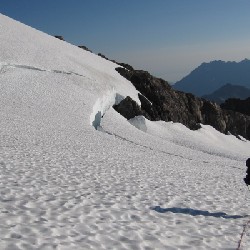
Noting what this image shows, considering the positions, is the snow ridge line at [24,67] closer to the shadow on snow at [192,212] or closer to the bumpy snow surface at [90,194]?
the bumpy snow surface at [90,194]

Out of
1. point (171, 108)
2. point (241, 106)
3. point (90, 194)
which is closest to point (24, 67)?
point (171, 108)

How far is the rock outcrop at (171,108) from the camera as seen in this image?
224 feet

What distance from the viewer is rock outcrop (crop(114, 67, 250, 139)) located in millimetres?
68250

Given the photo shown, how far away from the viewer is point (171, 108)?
7538 centimetres

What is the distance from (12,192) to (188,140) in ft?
165

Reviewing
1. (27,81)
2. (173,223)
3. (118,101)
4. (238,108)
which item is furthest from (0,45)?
(238,108)

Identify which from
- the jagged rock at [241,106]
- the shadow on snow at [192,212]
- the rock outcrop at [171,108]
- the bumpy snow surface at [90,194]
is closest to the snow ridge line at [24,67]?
the rock outcrop at [171,108]

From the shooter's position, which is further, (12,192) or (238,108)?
(238,108)

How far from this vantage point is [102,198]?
43.7 feet

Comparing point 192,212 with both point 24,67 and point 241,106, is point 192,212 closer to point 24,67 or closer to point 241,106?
point 24,67

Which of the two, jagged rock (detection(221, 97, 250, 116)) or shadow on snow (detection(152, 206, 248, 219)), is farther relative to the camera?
jagged rock (detection(221, 97, 250, 116))

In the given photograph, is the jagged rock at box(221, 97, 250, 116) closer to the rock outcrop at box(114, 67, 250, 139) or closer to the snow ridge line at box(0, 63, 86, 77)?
the rock outcrop at box(114, 67, 250, 139)

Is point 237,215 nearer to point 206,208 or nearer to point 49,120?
point 206,208

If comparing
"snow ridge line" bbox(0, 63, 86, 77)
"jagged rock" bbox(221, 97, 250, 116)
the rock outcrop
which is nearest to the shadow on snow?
"snow ridge line" bbox(0, 63, 86, 77)
